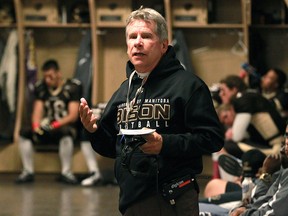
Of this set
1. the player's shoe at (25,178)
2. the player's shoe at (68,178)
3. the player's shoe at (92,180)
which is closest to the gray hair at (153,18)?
the player's shoe at (92,180)

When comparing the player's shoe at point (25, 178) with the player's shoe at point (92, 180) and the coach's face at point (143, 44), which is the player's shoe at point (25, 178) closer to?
the player's shoe at point (92, 180)

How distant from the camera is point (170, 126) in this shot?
11.4 ft

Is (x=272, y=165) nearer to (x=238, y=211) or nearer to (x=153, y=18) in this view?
(x=238, y=211)

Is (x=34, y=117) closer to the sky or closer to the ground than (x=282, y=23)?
closer to the ground

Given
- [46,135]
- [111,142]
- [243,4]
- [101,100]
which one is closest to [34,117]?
[46,135]

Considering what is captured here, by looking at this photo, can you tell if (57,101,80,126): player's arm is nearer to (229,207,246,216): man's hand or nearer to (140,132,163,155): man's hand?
(229,207,246,216): man's hand

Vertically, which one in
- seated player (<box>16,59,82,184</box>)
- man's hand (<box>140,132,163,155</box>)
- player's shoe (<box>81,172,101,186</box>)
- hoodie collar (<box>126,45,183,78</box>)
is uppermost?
hoodie collar (<box>126,45,183,78</box>)

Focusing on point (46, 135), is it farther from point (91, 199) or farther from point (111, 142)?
point (111, 142)

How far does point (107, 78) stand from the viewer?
35.2 feet

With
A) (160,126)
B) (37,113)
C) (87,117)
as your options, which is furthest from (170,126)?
(37,113)

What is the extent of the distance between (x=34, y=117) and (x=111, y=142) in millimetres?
6471

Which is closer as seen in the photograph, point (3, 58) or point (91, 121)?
point (91, 121)

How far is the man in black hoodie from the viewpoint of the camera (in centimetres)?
342

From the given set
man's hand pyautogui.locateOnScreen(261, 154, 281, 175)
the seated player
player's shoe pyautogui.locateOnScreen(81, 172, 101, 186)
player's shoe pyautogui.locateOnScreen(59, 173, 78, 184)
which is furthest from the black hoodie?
the seated player
